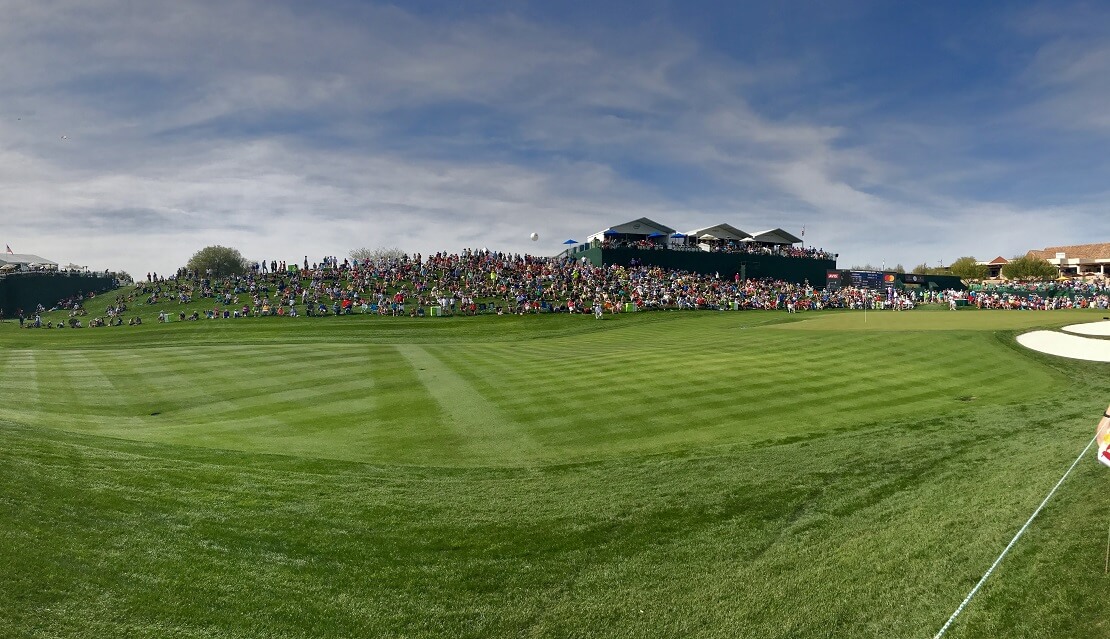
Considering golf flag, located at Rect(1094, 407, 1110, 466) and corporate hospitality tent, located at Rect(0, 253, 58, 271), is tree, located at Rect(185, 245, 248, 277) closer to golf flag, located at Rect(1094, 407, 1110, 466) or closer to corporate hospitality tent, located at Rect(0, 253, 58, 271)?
corporate hospitality tent, located at Rect(0, 253, 58, 271)

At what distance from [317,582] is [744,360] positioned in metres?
20.6

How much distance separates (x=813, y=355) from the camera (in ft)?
79.5

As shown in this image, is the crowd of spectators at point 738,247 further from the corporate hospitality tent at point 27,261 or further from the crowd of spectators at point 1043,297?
the corporate hospitality tent at point 27,261

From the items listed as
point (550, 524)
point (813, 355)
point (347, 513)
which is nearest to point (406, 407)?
point (347, 513)

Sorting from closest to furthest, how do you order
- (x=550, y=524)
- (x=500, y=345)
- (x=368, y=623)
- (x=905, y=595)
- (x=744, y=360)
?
(x=368, y=623), (x=905, y=595), (x=550, y=524), (x=744, y=360), (x=500, y=345)

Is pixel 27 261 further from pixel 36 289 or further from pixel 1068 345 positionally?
pixel 1068 345

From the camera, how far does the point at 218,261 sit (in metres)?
96.7

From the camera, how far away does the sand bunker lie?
22.6 m

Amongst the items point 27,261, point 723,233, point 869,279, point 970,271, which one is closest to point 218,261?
point 27,261

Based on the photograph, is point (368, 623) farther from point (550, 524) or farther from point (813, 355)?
→ point (813, 355)

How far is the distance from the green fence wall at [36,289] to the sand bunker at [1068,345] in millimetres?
85988

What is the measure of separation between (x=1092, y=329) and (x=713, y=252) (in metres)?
47.0

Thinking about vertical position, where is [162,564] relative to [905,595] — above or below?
above

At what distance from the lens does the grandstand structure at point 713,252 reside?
6969 centimetres
